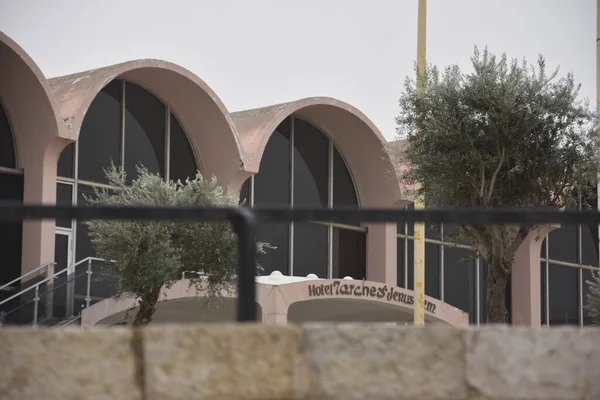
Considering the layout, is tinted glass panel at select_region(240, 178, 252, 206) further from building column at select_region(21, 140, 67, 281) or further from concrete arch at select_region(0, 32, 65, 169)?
concrete arch at select_region(0, 32, 65, 169)

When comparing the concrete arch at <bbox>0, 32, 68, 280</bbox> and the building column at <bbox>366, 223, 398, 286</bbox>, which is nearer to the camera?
the concrete arch at <bbox>0, 32, 68, 280</bbox>

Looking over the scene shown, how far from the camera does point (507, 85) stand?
1959cm

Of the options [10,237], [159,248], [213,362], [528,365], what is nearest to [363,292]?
[159,248]

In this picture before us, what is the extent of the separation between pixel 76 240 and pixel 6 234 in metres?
1.65

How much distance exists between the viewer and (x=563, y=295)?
36969mm

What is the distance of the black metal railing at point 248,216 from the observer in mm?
2830

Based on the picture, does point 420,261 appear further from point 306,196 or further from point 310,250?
point 306,196

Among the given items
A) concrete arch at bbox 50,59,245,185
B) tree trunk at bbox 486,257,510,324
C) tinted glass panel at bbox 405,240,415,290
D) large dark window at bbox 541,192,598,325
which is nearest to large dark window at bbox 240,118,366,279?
concrete arch at bbox 50,59,245,185

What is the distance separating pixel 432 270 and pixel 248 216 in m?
29.0

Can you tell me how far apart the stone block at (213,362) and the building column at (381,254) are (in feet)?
86.5

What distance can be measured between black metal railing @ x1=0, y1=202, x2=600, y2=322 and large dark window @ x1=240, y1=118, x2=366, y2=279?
911 inches

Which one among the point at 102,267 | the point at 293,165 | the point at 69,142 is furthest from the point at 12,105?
the point at 293,165

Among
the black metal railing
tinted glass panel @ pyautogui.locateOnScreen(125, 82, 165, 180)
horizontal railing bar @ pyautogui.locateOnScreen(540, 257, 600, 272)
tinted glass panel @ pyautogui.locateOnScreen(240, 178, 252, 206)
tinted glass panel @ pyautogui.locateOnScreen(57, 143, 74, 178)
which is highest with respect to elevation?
tinted glass panel @ pyautogui.locateOnScreen(125, 82, 165, 180)

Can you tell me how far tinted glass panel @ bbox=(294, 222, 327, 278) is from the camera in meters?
27.8
